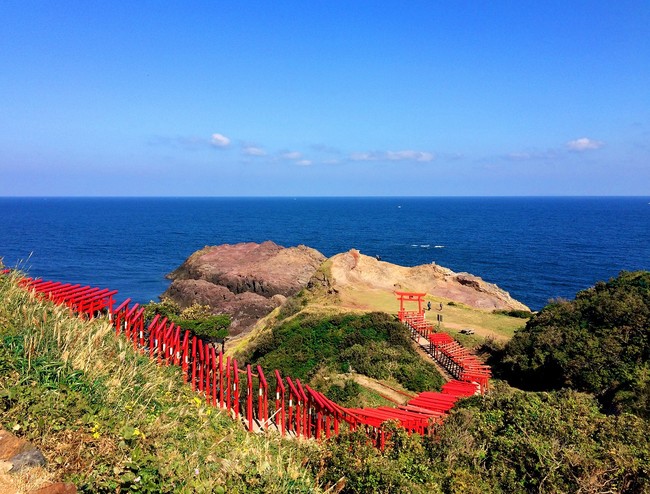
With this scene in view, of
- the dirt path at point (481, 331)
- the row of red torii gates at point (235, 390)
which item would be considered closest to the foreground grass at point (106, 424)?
the row of red torii gates at point (235, 390)

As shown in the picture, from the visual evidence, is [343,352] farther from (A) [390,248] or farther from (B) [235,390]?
(A) [390,248]

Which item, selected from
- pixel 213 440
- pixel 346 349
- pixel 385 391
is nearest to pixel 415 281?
pixel 346 349

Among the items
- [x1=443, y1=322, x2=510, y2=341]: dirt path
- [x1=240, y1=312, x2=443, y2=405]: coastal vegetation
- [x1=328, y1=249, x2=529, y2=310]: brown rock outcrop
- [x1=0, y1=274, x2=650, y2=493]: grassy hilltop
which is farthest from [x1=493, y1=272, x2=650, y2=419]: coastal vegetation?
[x1=328, y1=249, x2=529, y2=310]: brown rock outcrop

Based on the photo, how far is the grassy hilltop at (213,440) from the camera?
6.20m

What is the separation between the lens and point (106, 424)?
6641 mm

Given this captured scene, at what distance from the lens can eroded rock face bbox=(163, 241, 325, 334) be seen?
5744 cm

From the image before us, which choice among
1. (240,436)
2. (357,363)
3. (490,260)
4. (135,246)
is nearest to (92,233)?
(135,246)

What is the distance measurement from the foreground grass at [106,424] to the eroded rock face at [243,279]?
44.1m

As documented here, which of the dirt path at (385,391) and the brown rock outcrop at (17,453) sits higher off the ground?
the brown rock outcrop at (17,453)

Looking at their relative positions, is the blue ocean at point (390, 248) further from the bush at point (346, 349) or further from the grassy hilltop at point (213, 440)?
the grassy hilltop at point (213, 440)

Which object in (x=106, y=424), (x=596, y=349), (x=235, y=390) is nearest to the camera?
(x=106, y=424)

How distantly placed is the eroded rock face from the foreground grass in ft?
145

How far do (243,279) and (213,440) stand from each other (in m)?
57.6

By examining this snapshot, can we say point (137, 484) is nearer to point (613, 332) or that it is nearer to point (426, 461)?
point (426, 461)
